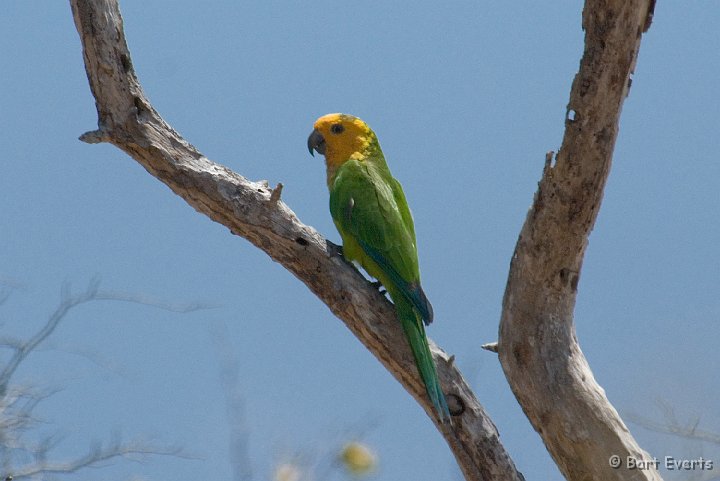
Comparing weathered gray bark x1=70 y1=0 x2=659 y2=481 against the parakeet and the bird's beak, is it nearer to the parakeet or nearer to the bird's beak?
the parakeet

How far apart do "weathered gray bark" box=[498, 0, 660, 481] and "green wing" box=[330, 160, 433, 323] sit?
1.93ft

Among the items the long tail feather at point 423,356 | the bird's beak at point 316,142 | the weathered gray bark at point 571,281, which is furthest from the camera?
the bird's beak at point 316,142

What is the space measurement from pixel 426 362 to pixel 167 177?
67.0 inches

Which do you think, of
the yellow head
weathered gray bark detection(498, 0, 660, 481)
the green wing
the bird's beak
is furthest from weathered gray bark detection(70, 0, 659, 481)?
the bird's beak

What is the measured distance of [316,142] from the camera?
5.50 meters

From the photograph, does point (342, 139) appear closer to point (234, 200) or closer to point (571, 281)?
point (234, 200)

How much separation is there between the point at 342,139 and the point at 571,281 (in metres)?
2.15

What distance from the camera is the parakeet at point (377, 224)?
159 inches

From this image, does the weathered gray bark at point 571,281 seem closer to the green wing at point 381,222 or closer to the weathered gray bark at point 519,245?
the weathered gray bark at point 519,245

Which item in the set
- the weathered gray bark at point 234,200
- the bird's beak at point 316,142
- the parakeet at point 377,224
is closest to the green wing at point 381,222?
the parakeet at point 377,224

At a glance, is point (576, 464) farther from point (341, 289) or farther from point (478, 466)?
point (341, 289)

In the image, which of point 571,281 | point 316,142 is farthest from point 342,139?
point 571,281

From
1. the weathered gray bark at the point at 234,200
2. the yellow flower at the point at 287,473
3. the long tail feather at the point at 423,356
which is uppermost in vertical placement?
the weathered gray bark at the point at 234,200

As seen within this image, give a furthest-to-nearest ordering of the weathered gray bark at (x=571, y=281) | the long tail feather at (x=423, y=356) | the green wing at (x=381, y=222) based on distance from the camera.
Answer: the green wing at (x=381, y=222)
the long tail feather at (x=423, y=356)
the weathered gray bark at (x=571, y=281)
